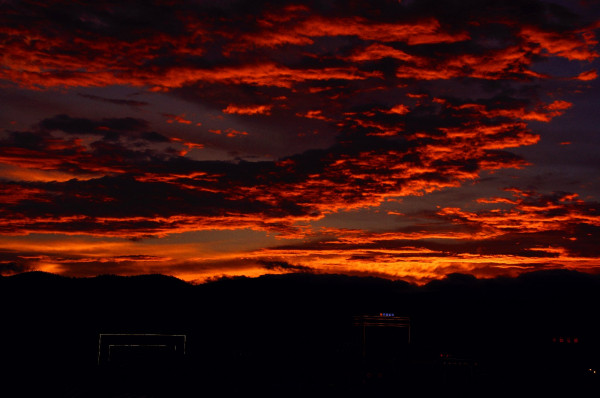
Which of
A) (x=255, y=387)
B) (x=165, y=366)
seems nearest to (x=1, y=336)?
(x=165, y=366)

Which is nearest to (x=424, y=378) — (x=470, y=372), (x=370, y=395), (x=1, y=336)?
(x=470, y=372)

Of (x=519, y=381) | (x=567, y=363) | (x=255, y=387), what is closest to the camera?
(x=255, y=387)

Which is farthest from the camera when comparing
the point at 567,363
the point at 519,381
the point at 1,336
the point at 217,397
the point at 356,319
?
the point at 1,336

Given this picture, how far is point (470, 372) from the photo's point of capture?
122 metres

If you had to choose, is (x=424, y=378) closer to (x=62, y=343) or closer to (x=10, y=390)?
(x=10, y=390)

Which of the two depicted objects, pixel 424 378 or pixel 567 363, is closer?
pixel 424 378

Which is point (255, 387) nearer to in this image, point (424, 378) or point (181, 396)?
point (181, 396)

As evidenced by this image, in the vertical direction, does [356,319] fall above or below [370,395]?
above

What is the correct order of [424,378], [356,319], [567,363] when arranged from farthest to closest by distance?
[567,363], [424,378], [356,319]

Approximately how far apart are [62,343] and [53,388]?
140m

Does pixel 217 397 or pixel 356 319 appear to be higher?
pixel 356 319

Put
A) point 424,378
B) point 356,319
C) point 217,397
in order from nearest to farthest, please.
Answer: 1. point 217,397
2. point 356,319
3. point 424,378

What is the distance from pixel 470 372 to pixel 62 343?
12735 cm

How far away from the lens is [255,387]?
8338cm
